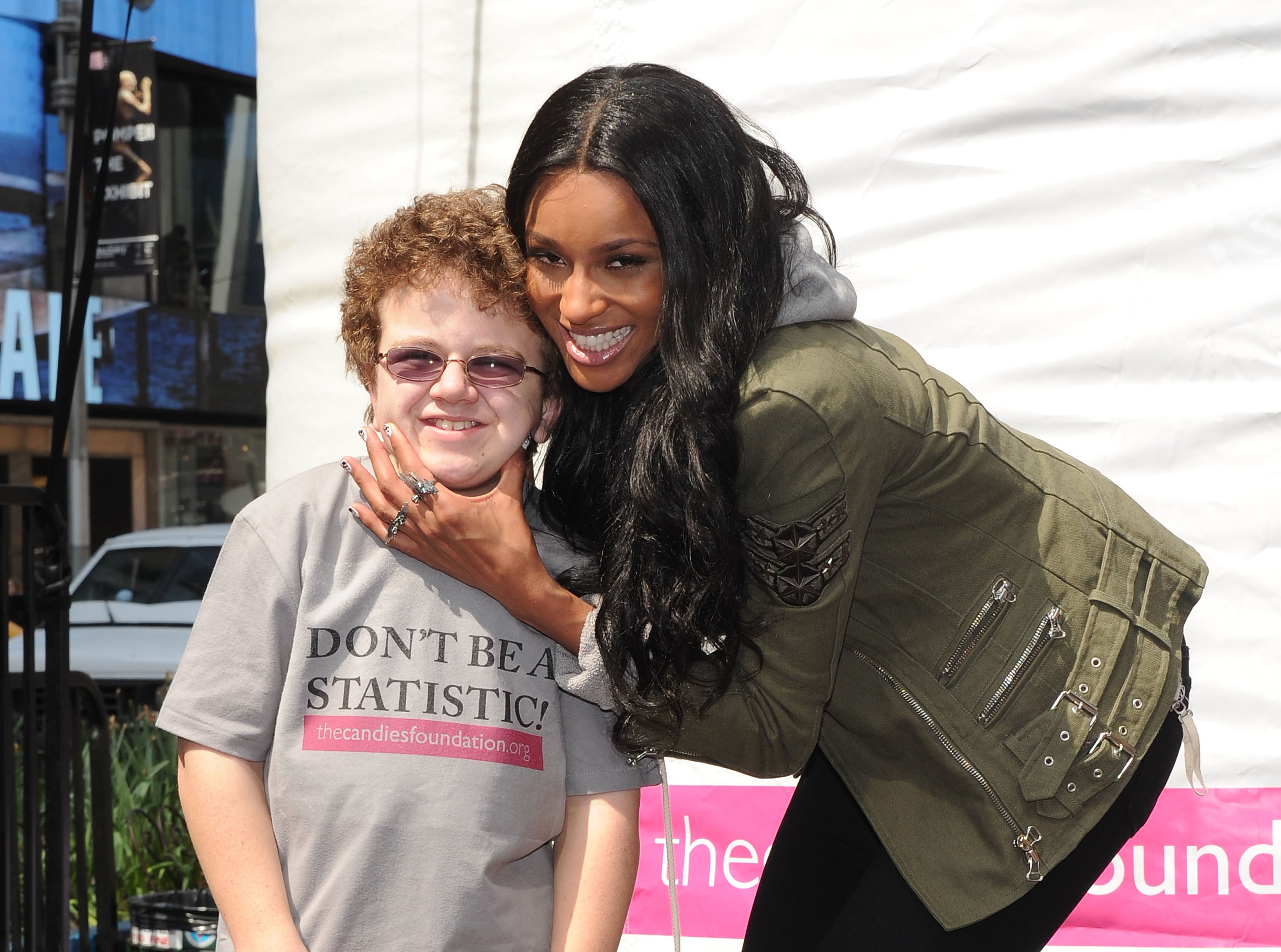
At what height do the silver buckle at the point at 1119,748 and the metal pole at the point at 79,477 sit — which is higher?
the silver buckle at the point at 1119,748

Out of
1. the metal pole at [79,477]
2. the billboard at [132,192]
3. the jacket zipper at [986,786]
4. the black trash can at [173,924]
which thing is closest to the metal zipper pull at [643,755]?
the jacket zipper at [986,786]

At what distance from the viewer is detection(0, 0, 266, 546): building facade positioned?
38.4ft

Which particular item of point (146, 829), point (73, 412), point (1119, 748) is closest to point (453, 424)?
point (1119, 748)

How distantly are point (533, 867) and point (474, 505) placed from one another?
1.51 feet

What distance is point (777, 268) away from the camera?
1.56 m

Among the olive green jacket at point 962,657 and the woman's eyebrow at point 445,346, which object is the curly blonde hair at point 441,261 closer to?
the woman's eyebrow at point 445,346

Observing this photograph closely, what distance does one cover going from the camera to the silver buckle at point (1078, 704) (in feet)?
5.39

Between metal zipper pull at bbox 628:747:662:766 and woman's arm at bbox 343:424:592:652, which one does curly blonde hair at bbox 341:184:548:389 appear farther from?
metal zipper pull at bbox 628:747:662:766

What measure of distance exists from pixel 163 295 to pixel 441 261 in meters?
12.2

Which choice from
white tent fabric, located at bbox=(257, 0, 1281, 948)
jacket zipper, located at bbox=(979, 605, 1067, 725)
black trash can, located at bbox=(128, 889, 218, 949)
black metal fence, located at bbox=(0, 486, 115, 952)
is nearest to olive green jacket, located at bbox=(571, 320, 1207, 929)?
jacket zipper, located at bbox=(979, 605, 1067, 725)

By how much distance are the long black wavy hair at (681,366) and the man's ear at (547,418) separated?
0.21m

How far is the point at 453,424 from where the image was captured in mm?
1646

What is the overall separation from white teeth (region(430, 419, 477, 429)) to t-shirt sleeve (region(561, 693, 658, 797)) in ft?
1.22

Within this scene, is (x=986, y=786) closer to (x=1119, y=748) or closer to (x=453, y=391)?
(x=1119, y=748)
